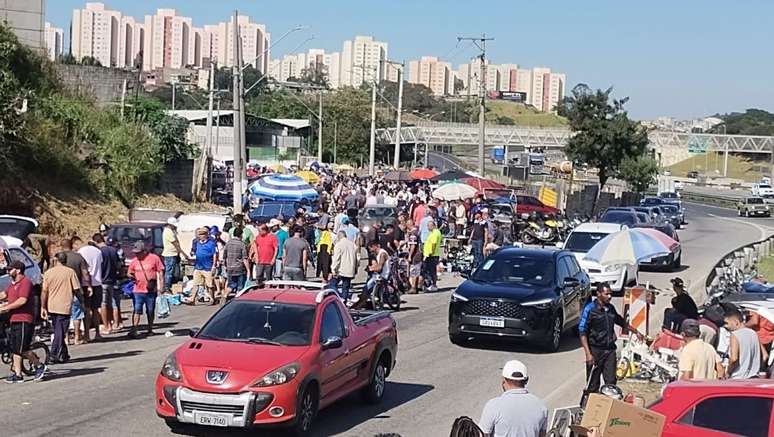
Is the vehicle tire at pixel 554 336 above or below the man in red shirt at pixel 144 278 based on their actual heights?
below

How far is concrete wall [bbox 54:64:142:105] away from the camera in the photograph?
151 ft

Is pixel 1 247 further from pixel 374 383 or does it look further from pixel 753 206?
pixel 753 206

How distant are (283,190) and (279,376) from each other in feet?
103

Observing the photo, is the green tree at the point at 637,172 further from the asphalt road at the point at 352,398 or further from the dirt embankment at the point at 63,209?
the asphalt road at the point at 352,398

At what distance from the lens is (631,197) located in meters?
68.7

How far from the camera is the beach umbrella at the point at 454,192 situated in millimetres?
43562

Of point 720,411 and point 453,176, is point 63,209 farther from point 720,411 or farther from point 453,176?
point 720,411

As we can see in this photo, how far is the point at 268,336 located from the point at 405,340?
747cm

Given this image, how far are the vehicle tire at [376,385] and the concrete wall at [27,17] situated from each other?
3015 centimetres

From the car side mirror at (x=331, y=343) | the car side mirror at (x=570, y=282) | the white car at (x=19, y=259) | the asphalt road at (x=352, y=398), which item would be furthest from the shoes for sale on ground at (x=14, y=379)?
the car side mirror at (x=570, y=282)

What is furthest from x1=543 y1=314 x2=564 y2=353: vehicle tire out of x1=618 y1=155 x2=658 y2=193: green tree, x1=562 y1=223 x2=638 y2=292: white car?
x1=618 y1=155 x2=658 y2=193: green tree

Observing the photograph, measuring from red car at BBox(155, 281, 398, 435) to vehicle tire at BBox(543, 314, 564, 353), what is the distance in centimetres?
497

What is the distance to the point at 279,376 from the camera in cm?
1130

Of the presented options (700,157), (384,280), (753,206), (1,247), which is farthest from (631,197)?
(700,157)
